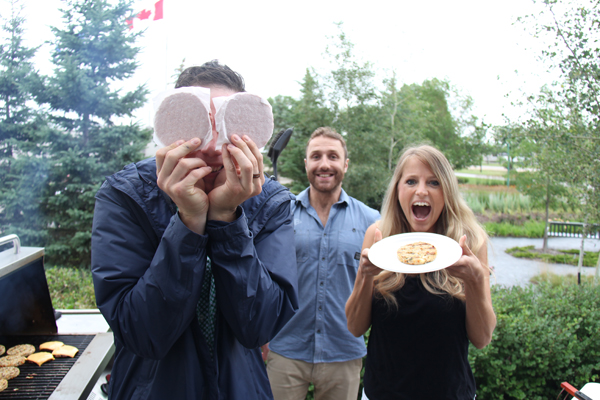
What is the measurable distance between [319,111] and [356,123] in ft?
4.76

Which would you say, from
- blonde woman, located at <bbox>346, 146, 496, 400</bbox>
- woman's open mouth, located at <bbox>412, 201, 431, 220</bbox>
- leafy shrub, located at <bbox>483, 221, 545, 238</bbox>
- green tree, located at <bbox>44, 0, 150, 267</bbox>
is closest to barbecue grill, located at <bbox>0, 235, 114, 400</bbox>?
blonde woman, located at <bbox>346, 146, 496, 400</bbox>

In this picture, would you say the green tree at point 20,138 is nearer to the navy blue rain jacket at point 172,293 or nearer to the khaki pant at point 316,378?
the khaki pant at point 316,378

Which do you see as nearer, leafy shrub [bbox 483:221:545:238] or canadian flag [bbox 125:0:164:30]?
canadian flag [bbox 125:0:164:30]

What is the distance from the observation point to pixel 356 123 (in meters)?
13.6

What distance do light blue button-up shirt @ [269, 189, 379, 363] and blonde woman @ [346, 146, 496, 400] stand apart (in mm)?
622

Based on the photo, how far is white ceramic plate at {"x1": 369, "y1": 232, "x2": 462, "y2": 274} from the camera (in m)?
1.76

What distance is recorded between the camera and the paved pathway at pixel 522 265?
35.6 ft

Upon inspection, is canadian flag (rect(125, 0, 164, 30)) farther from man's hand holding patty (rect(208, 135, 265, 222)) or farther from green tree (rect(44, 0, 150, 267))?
man's hand holding patty (rect(208, 135, 265, 222))

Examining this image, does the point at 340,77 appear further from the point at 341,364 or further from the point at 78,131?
the point at 341,364

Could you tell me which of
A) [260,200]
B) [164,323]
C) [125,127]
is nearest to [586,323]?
[260,200]

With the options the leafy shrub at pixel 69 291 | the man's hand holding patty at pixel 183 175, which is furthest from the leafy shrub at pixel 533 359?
the leafy shrub at pixel 69 291

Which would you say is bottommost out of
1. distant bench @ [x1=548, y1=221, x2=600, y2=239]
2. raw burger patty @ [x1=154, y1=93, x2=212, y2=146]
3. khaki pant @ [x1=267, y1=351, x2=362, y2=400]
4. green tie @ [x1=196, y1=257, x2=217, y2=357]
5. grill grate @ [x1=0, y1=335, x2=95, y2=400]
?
distant bench @ [x1=548, y1=221, x2=600, y2=239]

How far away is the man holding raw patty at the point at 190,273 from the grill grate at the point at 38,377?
976 mm

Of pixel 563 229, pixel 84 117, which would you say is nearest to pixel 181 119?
pixel 84 117
